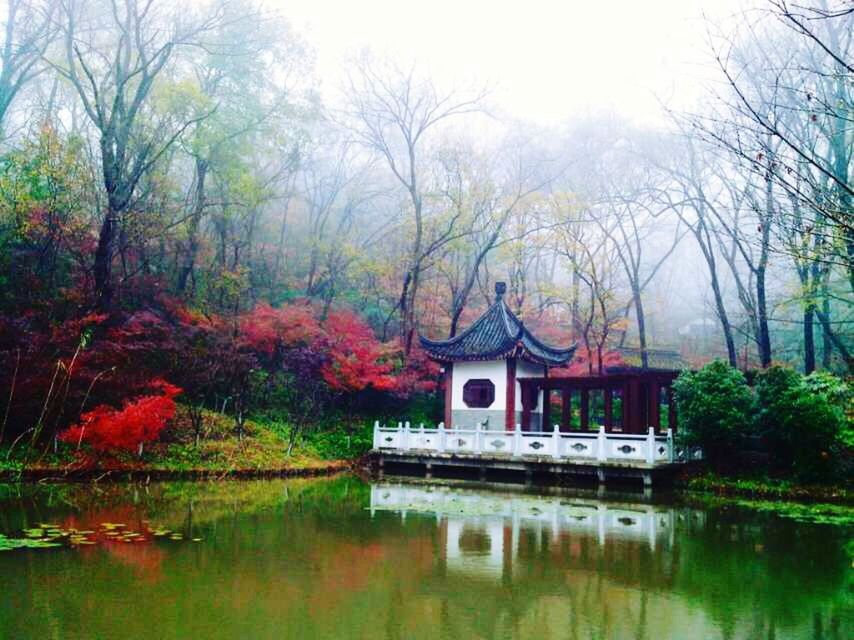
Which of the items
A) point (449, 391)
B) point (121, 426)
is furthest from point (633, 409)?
point (121, 426)

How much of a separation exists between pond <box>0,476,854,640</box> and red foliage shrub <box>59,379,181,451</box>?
6.09 ft

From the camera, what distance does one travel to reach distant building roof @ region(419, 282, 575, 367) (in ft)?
61.1

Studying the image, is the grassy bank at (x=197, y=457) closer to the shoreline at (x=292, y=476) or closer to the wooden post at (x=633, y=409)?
the shoreline at (x=292, y=476)

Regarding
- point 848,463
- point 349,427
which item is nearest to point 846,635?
point 848,463

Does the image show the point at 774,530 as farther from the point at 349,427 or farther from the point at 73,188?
the point at 73,188

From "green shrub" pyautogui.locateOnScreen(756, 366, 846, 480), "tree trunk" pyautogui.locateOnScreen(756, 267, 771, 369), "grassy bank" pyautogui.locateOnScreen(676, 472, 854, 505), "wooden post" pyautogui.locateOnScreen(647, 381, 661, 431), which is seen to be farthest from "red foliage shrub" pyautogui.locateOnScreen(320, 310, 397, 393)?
"tree trunk" pyautogui.locateOnScreen(756, 267, 771, 369)

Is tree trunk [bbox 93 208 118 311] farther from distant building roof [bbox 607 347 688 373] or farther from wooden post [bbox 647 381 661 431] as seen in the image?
distant building roof [bbox 607 347 688 373]

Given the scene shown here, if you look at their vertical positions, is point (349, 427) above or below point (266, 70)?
below

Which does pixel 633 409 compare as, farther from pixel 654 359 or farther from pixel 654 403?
pixel 654 359

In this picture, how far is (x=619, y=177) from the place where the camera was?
957 inches

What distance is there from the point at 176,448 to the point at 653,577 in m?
11.5

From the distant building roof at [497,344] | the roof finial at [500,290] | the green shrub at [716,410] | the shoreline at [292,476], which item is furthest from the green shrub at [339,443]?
the green shrub at [716,410]

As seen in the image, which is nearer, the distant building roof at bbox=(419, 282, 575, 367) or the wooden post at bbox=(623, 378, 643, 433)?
the wooden post at bbox=(623, 378, 643, 433)

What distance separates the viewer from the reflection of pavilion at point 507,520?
25.8 ft
